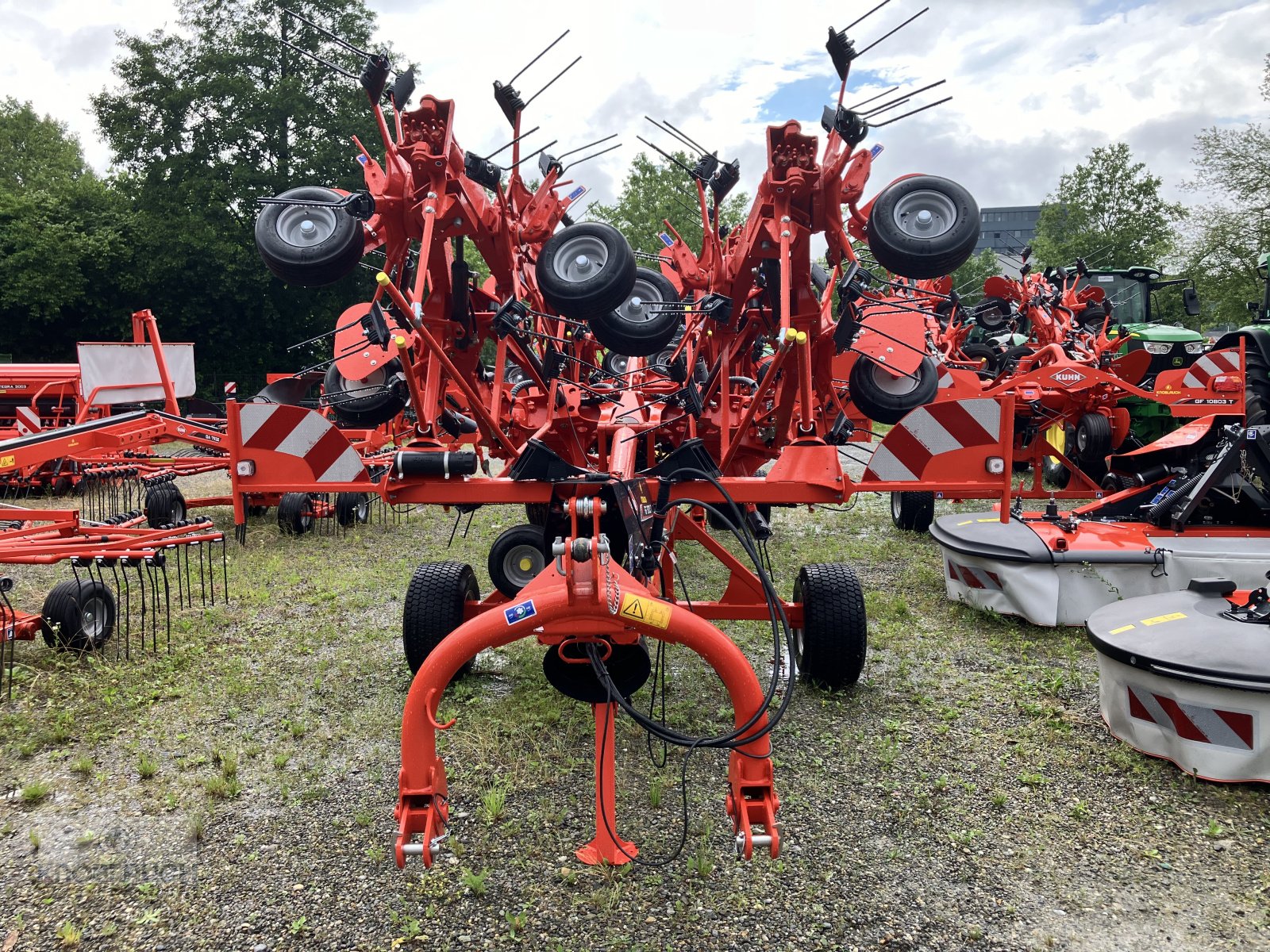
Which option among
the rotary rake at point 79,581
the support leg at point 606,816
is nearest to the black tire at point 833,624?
the support leg at point 606,816

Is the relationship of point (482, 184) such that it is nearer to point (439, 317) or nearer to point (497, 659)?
point (439, 317)

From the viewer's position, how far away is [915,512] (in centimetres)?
844

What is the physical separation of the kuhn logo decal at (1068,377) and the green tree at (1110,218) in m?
23.4

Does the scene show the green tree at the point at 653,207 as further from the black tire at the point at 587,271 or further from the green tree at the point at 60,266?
the black tire at the point at 587,271

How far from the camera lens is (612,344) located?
18.3ft

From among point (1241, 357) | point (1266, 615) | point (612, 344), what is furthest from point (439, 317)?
point (1241, 357)

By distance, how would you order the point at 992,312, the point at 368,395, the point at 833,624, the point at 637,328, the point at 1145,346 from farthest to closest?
the point at 992,312 → the point at 1145,346 → the point at 637,328 → the point at 368,395 → the point at 833,624

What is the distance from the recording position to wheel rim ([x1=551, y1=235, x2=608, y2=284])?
13.9 feet

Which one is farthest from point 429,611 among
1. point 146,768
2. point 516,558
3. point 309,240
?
point 309,240

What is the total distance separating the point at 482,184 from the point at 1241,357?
6075 millimetres

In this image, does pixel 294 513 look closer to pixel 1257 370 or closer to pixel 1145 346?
pixel 1257 370

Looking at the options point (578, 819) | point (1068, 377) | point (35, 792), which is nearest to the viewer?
point (578, 819)

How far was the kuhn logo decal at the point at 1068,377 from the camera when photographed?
8.69m

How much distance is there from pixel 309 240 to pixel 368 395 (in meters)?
1.30
